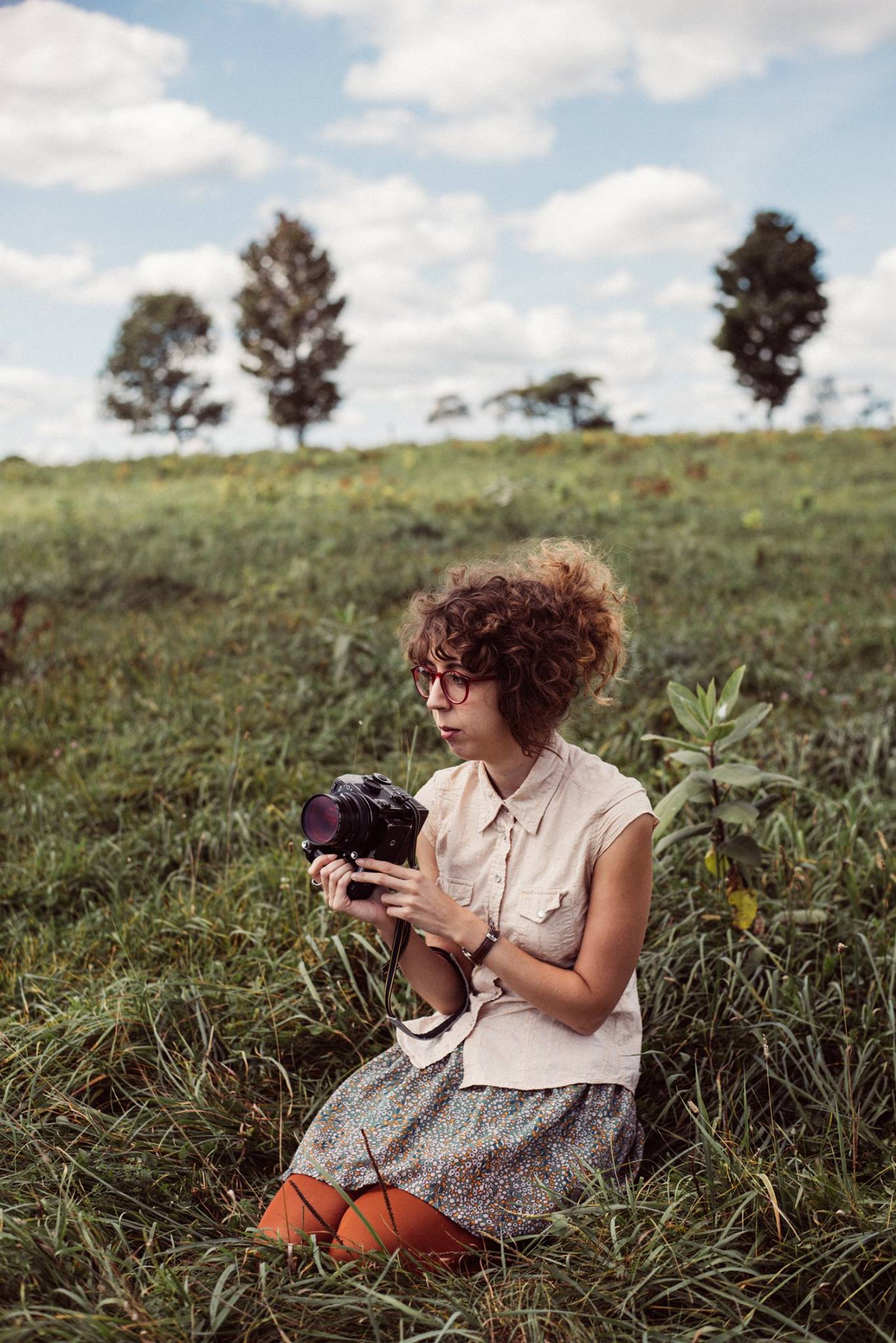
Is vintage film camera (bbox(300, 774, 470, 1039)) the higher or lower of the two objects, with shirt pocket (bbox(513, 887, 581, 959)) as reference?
higher

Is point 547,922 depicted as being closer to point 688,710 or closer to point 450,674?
point 450,674

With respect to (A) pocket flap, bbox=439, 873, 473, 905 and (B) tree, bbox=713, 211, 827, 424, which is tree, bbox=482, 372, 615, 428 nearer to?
(B) tree, bbox=713, 211, 827, 424

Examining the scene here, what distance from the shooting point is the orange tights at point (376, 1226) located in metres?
1.76

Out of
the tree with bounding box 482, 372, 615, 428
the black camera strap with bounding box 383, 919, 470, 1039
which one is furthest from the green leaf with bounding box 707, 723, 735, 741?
the tree with bounding box 482, 372, 615, 428

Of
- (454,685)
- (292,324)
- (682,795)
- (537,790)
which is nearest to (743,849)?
(682,795)

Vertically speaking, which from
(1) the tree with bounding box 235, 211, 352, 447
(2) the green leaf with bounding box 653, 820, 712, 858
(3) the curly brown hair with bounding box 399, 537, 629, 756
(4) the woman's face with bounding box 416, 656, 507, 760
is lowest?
(2) the green leaf with bounding box 653, 820, 712, 858

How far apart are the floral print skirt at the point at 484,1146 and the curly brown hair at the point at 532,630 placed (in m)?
0.69

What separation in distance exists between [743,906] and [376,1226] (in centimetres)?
137

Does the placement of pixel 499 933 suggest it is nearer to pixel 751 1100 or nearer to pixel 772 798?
pixel 751 1100

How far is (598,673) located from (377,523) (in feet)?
22.8

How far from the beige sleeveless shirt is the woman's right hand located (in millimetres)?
301

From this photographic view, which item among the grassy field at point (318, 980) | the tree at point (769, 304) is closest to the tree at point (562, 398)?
the tree at point (769, 304)

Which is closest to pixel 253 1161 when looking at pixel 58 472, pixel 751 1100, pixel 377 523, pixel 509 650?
pixel 751 1100

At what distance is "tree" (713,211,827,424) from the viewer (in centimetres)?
3180
